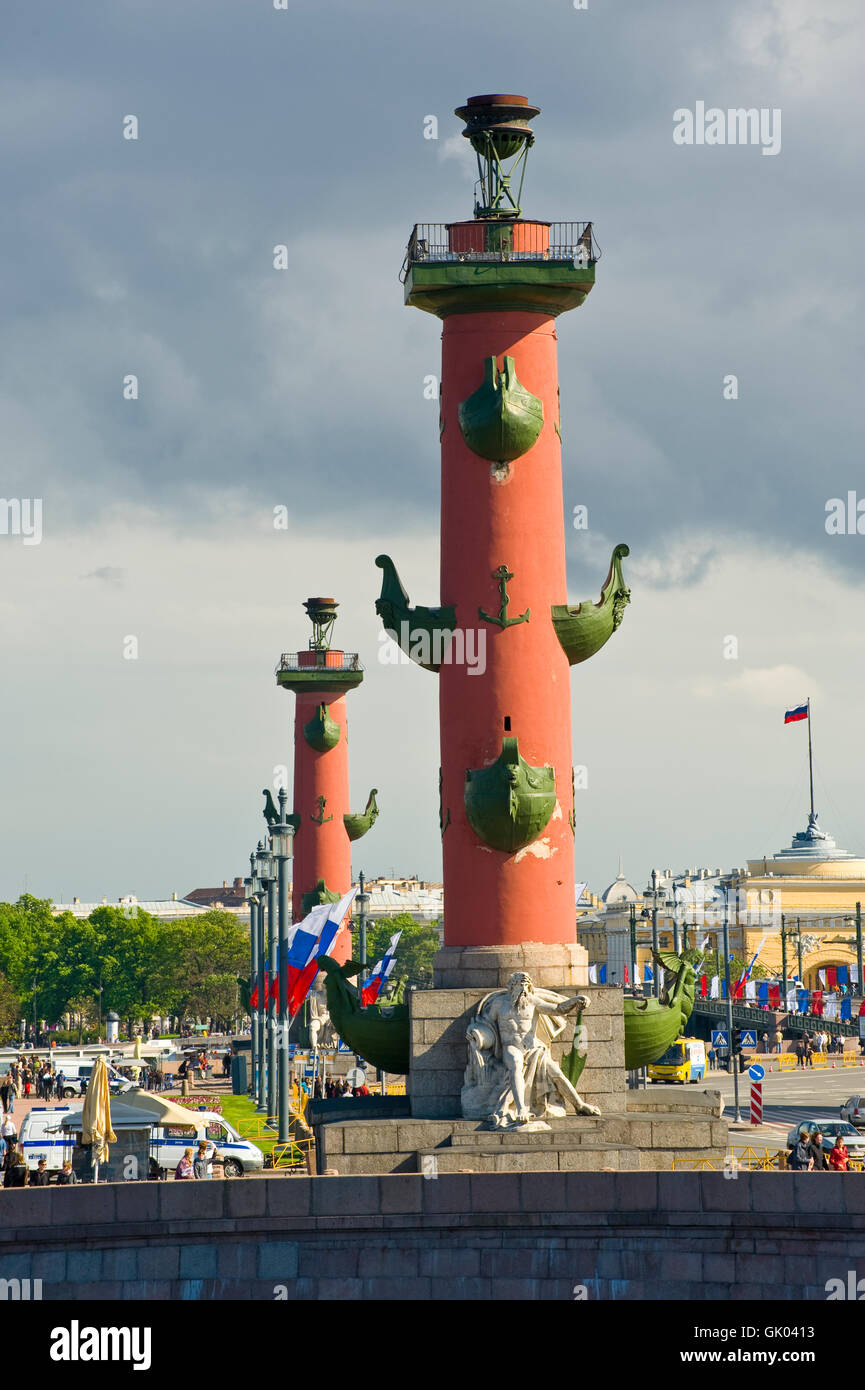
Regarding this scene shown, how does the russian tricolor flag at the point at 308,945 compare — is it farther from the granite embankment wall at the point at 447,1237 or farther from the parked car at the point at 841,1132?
the granite embankment wall at the point at 447,1237

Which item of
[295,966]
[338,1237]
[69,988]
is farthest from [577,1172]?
[69,988]

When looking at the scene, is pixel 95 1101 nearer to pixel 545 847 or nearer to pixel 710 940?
pixel 545 847

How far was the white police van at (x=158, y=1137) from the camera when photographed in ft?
122

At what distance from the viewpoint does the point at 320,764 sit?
70.9 m

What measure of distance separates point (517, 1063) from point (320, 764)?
4481 centimetres

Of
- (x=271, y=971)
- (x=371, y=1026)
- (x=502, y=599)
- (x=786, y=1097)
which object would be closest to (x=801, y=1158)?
(x=371, y=1026)

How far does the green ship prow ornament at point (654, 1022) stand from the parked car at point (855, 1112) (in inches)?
861

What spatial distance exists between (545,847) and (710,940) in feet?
427

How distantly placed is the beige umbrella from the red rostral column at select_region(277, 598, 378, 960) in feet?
138

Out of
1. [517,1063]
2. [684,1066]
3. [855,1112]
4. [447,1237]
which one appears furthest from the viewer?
[684,1066]

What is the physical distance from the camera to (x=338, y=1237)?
76.1 ft

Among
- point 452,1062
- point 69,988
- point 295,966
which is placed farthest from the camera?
point 69,988

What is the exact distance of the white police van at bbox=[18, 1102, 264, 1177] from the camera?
37219mm

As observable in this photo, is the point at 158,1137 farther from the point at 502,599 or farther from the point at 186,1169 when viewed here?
the point at 502,599
